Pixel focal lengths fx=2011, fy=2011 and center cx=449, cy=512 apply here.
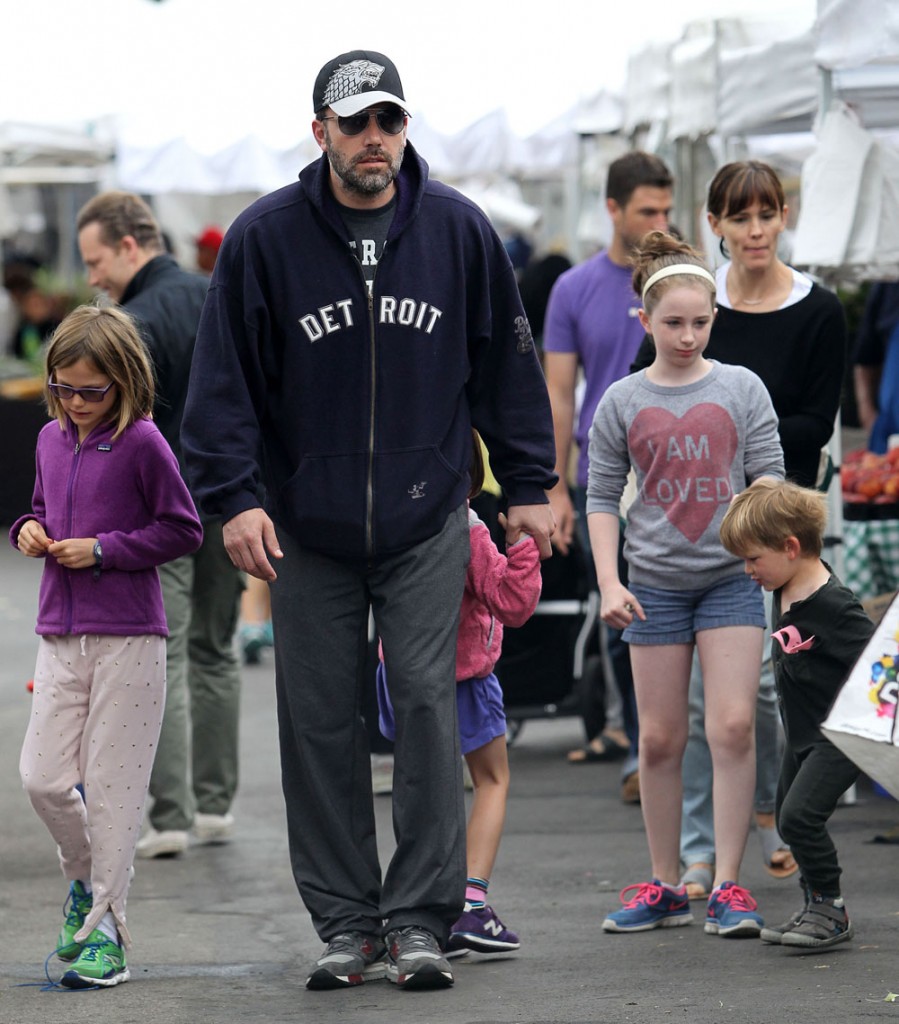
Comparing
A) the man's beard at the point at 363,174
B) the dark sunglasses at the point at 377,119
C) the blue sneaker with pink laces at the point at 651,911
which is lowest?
the blue sneaker with pink laces at the point at 651,911

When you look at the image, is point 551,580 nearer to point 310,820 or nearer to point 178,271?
point 178,271

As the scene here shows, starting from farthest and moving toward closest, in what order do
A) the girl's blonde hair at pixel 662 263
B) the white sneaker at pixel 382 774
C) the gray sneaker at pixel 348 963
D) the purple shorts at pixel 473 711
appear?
the white sneaker at pixel 382 774
the girl's blonde hair at pixel 662 263
the purple shorts at pixel 473 711
the gray sneaker at pixel 348 963

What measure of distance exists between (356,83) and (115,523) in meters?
1.29

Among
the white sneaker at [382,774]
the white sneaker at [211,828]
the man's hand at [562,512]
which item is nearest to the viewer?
the white sneaker at [211,828]

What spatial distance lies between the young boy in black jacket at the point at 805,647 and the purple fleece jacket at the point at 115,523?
143 cm

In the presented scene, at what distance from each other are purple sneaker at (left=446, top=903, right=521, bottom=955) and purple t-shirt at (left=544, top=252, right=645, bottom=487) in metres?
2.55

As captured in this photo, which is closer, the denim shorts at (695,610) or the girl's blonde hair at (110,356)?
the girl's blonde hair at (110,356)

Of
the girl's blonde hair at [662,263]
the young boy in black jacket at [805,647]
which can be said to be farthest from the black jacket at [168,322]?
the young boy in black jacket at [805,647]

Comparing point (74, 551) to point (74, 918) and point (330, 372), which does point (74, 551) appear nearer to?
point (330, 372)

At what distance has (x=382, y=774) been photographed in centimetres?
809

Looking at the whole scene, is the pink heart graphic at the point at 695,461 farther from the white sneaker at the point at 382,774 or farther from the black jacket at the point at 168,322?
the white sneaker at the point at 382,774

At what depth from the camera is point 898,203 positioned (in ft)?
24.3

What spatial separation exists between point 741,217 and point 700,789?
1713 mm

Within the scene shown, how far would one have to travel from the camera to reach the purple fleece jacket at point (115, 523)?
5125 mm
